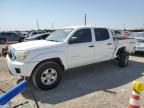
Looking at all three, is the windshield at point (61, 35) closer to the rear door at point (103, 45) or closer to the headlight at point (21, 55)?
the rear door at point (103, 45)

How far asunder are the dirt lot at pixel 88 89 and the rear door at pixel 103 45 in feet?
2.24

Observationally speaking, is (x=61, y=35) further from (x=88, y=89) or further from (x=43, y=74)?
(x=88, y=89)

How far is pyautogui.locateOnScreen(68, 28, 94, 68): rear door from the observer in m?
5.81

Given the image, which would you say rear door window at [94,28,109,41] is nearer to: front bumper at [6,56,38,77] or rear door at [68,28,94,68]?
rear door at [68,28,94,68]

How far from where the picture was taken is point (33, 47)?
509cm

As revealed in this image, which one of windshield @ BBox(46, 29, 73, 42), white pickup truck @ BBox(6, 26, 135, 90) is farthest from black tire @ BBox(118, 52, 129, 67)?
→ windshield @ BBox(46, 29, 73, 42)

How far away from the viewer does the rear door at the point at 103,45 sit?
6649 millimetres

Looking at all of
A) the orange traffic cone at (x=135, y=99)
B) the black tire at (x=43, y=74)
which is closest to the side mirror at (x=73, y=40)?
the black tire at (x=43, y=74)

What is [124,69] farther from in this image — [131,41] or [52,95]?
[52,95]

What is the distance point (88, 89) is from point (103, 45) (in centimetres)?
212

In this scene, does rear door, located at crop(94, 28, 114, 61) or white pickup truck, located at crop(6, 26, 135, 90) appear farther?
rear door, located at crop(94, 28, 114, 61)

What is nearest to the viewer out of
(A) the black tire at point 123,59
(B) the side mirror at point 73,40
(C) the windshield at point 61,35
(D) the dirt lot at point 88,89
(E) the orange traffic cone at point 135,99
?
(E) the orange traffic cone at point 135,99

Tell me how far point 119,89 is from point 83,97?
124 cm

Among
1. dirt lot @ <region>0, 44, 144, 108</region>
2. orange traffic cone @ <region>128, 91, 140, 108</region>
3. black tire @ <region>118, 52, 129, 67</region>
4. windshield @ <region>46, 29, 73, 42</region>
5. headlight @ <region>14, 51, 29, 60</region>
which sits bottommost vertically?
dirt lot @ <region>0, 44, 144, 108</region>
